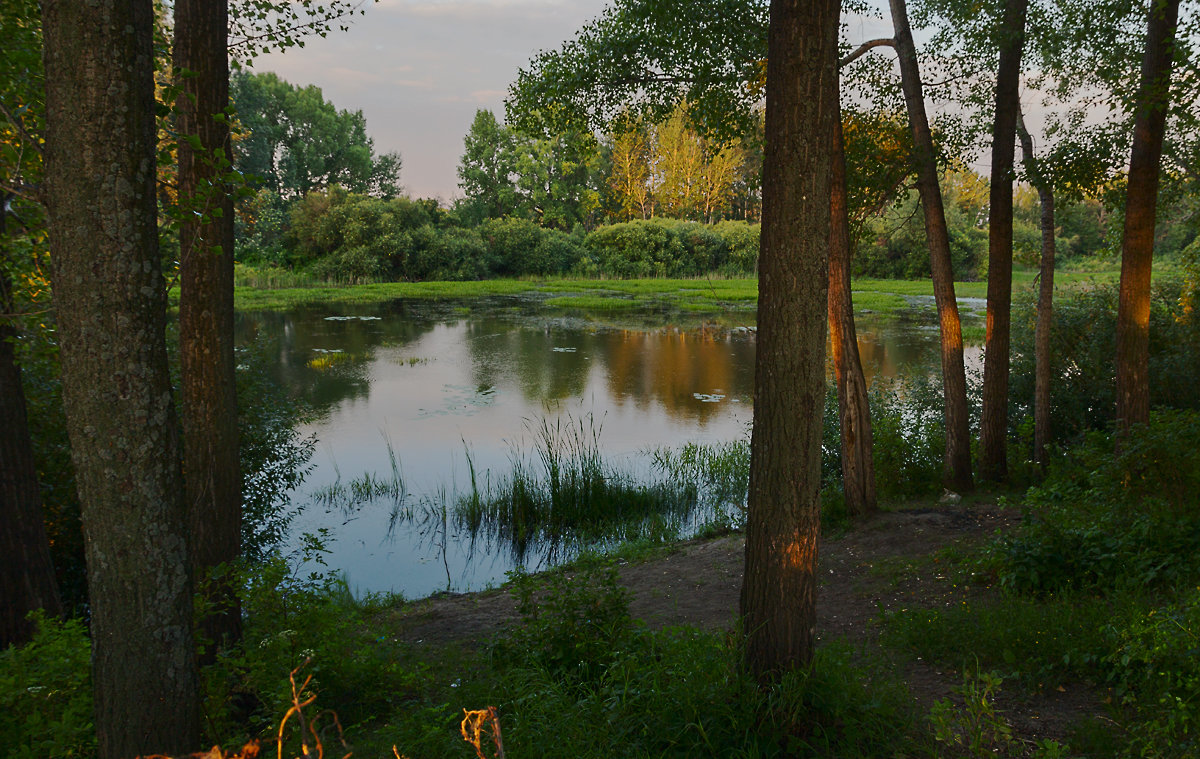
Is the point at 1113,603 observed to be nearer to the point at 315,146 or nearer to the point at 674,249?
the point at 674,249

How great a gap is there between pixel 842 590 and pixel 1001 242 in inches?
173

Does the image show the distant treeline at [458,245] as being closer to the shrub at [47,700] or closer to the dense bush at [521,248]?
the dense bush at [521,248]

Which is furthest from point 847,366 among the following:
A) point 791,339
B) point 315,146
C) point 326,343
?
point 315,146

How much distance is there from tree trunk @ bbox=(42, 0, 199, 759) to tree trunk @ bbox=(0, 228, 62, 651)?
7.13ft

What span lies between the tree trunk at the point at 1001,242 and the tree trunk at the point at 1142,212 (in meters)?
1.14

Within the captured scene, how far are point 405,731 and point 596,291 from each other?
3808 centimetres

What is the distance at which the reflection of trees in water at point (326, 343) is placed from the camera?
16.8 meters

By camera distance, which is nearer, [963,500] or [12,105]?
[12,105]

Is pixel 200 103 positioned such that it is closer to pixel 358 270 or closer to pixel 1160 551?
pixel 1160 551

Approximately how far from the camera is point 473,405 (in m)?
15.7

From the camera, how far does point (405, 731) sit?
3510 mm

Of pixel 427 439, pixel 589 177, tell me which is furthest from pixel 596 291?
pixel 427 439

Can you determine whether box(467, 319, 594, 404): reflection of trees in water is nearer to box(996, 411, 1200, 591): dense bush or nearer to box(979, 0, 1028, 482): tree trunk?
box(979, 0, 1028, 482): tree trunk

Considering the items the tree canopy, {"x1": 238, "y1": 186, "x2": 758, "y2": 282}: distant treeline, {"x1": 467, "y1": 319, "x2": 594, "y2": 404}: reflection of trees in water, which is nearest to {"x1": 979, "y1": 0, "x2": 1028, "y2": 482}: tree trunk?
{"x1": 467, "y1": 319, "x2": 594, "y2": 404}: reflection of trees in water
